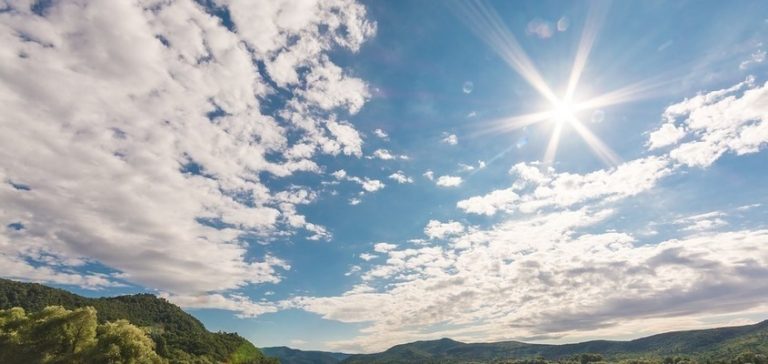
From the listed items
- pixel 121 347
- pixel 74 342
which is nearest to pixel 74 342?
pixel 74 342

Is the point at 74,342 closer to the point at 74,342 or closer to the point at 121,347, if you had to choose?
the point at 74,342

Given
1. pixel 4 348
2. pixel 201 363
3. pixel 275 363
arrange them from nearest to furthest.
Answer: pixel 4 348, pixel 201 363, pixel 275 363

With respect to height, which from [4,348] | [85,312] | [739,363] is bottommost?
[739,363]

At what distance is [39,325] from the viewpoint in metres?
63.9

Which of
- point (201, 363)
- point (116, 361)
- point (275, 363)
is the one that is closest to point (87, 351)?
point (116, 361)

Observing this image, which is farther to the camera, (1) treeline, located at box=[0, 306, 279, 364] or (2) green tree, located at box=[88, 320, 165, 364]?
(1) treeline, located at box=[0, 306, 279, 364]

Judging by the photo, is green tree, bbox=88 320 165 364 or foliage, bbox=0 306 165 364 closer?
green tree, bbox=88 320 165 364

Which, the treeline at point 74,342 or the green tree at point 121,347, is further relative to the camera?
the treeline at point 74,342

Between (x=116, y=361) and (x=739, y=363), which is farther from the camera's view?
(x=739, y=363)

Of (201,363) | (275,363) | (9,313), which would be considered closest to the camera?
(9,313)

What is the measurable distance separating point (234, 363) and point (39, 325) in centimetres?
15179

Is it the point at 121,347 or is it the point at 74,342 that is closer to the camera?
the point at 121,347

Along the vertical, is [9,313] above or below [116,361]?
above

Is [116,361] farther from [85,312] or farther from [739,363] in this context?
[739,363]
